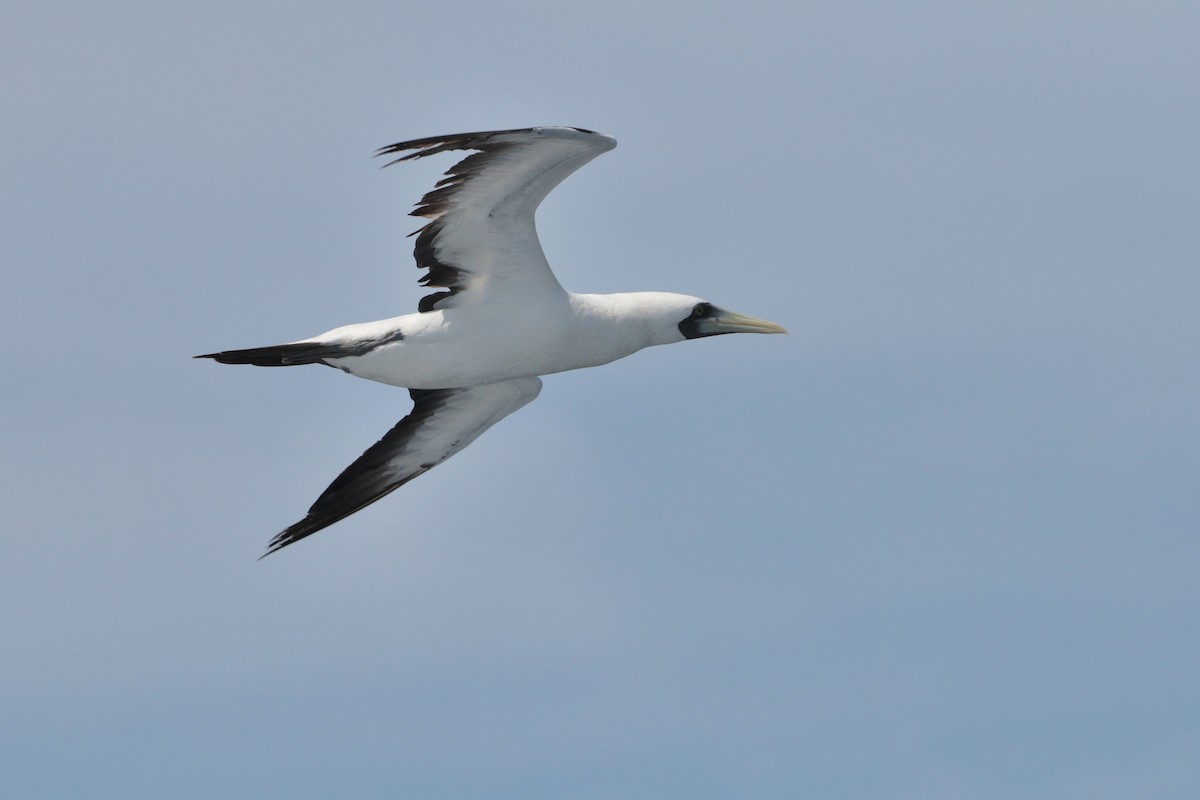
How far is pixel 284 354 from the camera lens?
19.6 meters

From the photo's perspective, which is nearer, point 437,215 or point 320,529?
point 437,215

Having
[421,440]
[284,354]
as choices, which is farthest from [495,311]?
[421,440]

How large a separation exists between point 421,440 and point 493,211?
3.77 m

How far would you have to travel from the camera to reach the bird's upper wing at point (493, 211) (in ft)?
58.4

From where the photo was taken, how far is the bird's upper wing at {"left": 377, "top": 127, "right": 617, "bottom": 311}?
58.4 feet

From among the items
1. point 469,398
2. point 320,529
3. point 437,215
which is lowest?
point 320,529

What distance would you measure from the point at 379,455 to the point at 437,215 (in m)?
3.70

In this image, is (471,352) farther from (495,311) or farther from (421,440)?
(421,440)

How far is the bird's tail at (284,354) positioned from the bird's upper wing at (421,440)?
7.12 feet

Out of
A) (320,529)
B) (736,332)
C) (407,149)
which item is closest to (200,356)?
(320,529)

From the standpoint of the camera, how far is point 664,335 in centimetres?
2053

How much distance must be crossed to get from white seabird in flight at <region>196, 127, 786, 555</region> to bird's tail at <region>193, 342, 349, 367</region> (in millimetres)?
10

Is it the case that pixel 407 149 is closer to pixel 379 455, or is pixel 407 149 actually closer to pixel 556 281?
pixel 556 281

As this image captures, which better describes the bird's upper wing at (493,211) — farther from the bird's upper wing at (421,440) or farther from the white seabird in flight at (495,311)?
the bird's upper wing at (421,440)
